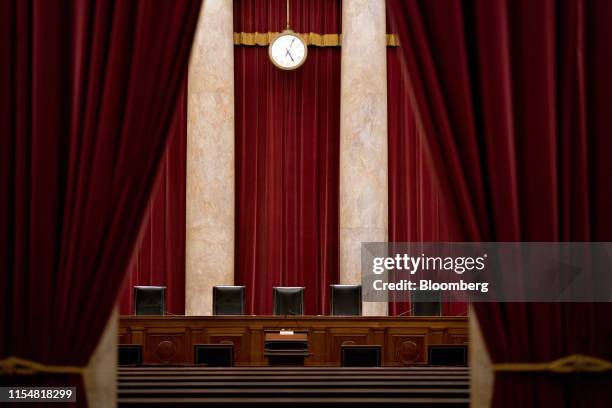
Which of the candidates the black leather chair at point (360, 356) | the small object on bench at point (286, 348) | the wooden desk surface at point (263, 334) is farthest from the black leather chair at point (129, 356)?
the wooden desk surface at point (263, 334)

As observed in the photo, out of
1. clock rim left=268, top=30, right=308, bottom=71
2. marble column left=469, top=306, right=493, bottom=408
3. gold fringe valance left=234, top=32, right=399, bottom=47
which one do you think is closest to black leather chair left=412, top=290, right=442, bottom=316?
clock rim left=268, top=30, right=308, bottom=71

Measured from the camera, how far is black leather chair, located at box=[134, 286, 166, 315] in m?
7.64

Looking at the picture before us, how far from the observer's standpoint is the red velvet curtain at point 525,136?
7.87 feet

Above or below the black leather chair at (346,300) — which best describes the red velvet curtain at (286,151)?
above

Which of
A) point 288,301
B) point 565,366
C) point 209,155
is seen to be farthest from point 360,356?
point 209,155

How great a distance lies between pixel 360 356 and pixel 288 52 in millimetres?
6279

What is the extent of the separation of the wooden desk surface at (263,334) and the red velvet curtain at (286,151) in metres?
2.92

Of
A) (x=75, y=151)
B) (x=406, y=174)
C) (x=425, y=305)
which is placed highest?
(x=406, y=174)

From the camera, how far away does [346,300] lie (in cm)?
761

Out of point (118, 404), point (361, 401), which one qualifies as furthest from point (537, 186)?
point (118, 404)

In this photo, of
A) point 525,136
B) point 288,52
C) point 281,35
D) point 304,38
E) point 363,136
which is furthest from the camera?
point 304,38

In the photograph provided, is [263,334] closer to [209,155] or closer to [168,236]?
[209,155]

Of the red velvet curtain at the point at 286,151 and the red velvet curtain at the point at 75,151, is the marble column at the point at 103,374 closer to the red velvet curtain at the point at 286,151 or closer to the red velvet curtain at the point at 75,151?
the red velvet curtain at the point at 75,151

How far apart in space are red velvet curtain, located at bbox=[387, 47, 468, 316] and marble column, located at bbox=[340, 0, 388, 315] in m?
0.96
